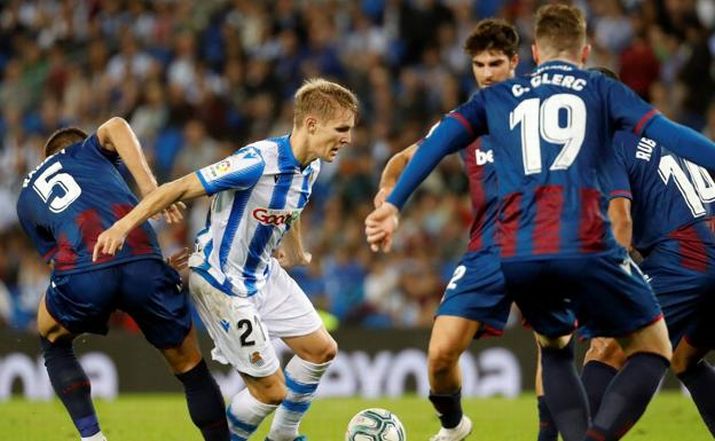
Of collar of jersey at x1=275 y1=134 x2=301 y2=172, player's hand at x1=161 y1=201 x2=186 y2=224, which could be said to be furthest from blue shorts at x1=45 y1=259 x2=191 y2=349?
collar of jersey at x1=275 y1=134 x2=301 y2=172

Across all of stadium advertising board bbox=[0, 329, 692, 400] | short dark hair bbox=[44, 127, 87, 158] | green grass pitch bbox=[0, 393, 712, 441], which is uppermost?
short dark hair bbox=[44, 127, 87, 158]

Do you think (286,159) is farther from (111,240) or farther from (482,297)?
(482,297)

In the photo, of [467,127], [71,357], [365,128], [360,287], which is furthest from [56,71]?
[467,127]

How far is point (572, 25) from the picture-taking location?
584 cm

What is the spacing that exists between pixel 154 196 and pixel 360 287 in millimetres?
8629

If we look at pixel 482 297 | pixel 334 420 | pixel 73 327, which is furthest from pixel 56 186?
pixel 334 420

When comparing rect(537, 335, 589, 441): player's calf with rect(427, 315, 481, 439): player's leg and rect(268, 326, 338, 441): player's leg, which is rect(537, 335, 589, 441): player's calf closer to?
rect(427, 315, 481, 439): player's leg

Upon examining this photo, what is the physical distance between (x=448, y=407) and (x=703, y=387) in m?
1.44

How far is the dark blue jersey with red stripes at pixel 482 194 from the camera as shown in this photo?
22.3 ft

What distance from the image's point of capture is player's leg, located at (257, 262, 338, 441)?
7.30 meters

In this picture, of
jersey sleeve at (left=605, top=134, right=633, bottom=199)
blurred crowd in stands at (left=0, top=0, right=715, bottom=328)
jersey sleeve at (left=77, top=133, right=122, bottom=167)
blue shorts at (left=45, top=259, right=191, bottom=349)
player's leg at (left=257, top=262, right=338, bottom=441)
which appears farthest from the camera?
blurred crowd in stands at (left=0, top=0, right=715, bottom=328)

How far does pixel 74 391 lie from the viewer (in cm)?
710

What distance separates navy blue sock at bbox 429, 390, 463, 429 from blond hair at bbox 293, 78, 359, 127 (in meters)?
1.67

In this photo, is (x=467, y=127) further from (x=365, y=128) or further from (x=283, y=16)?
(x=283, y=16)
